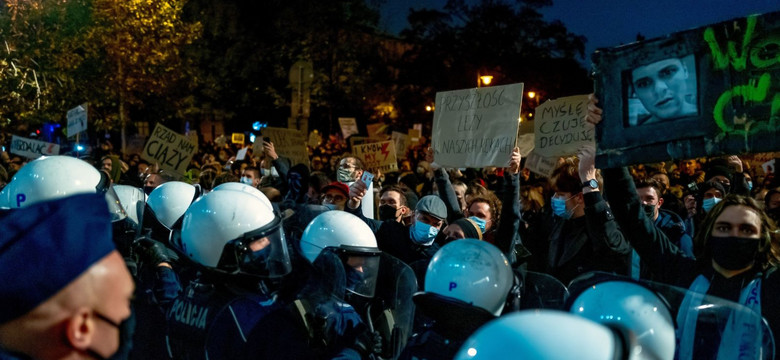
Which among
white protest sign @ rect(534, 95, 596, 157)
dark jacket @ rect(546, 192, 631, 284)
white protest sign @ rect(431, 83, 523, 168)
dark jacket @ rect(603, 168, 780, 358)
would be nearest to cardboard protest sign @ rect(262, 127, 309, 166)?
white protest sign @ rect(431, 83, 523, 168)

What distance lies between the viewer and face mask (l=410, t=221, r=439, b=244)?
5.50 meters

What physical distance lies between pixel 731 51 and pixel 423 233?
9.06 ft

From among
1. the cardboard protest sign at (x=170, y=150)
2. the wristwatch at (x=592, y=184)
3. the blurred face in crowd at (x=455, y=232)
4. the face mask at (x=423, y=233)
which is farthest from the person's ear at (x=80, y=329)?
the cardboard protest sign at (x=170, y=150)

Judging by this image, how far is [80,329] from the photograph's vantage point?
156 cm

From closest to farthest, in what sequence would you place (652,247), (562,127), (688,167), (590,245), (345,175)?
(652,247), (590,245), (562,127), (345,175), (688,167)

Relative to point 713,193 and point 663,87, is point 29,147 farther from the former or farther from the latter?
point 663,87

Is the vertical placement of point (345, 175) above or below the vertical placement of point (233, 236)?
above

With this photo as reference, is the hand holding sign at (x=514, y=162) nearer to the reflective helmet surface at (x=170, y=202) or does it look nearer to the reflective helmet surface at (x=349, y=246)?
the reflective helmet surface at (x=349, y=246)

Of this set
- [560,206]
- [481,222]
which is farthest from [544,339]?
[481,222]

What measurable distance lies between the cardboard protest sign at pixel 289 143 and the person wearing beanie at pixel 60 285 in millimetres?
10064

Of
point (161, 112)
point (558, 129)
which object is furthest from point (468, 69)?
point (558, 129)

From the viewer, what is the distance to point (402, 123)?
134 ft

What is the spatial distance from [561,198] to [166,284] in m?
2.54

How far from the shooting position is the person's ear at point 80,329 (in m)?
1.55
